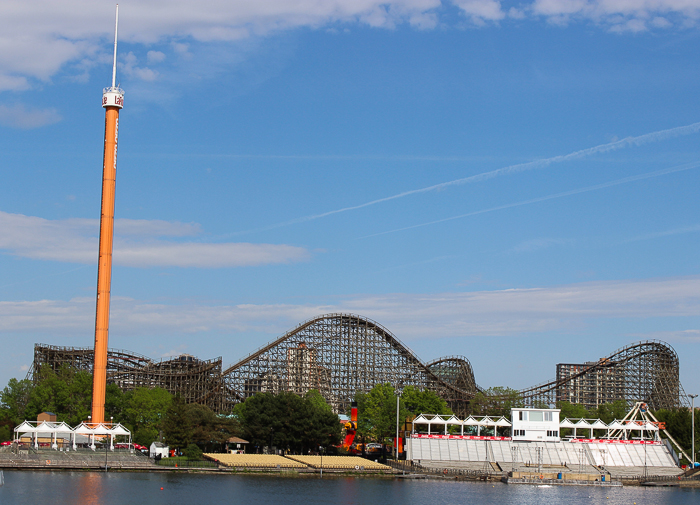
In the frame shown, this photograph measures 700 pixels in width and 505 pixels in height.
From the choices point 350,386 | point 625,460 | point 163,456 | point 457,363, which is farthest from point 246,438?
point 457,363

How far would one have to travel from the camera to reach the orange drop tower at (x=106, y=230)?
70.2 meters

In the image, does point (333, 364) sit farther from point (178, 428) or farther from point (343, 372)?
point (178, 428)

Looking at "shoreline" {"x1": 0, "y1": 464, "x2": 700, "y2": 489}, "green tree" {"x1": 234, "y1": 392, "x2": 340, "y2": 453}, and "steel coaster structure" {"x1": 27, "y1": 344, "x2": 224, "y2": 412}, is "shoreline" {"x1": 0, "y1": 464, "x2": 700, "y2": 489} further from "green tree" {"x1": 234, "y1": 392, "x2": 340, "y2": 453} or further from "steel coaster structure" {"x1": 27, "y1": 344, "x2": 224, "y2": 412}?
"steel coaster structure" {"x1": 27, "y1": 344, "x2": 224, "y2": 412}

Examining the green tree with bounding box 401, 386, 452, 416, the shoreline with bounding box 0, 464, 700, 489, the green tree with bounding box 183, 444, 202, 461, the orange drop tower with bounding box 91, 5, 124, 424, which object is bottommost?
the shoreline with bounding box 0, 464, 700, 489

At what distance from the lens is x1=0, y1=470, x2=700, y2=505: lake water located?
4422 centimetres

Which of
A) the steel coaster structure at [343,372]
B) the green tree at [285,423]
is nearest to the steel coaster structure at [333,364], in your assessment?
the steel coaster structure at [343,372]

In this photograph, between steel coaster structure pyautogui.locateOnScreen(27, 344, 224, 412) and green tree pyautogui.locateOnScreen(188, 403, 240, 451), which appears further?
steel coaster structure pyautogui.locateOnScreen(27, 344, 224, 412)

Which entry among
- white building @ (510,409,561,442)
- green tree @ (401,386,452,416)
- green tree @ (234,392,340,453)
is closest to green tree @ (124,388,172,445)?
green tree @ (234,392,340,453)

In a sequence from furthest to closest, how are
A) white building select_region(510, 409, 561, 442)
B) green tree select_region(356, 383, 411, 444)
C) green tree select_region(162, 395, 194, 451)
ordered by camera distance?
green tree select_region(356, 383, 411, 444) → white building select_region(510, 409, 561, 442) → green tree select_region(162, 395, 194, 451)

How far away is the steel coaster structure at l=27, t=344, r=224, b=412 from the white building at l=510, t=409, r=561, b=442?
31094mm

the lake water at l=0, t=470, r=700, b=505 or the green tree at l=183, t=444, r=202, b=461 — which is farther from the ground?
the green tree at l=183, t=444, r=202, b=461

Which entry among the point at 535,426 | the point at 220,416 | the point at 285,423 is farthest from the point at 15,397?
the point at 535,426

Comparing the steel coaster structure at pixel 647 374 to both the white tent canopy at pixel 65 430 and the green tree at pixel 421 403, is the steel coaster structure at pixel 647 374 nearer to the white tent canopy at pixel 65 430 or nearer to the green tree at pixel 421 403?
the green tree at pixel 421 403

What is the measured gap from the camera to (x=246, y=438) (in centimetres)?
6981
